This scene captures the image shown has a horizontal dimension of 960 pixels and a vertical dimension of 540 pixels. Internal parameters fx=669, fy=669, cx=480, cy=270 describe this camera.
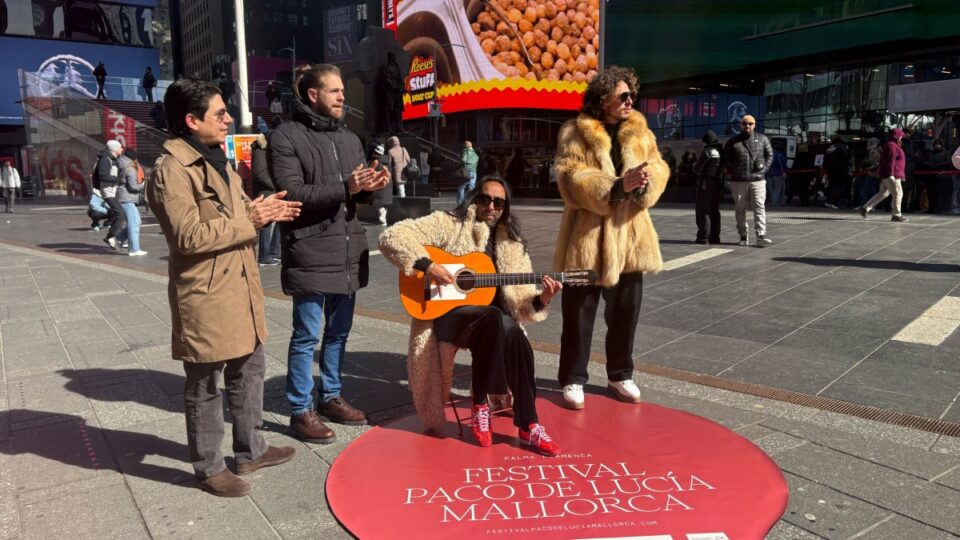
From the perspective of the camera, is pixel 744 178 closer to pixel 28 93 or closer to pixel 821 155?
pixel 821 155

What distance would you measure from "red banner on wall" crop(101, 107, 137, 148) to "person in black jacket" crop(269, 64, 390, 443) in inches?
1063

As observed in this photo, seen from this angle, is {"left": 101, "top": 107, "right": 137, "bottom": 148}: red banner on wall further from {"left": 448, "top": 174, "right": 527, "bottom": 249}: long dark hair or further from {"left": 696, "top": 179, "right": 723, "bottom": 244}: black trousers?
{"left": 448, "top": 174, "right": 527, "bottom": 249}: long dark hair

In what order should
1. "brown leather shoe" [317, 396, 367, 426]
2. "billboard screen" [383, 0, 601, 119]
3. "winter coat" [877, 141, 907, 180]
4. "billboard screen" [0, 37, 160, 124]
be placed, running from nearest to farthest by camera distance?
1. "brown leather shoe" [317, 396, 367, 426]
2. "winter coat" [877, 141, 907, 180]
3. "billboard screen" [383, 0, 601, 119]
4. "billboard screen" [0, 37, 160, 124]

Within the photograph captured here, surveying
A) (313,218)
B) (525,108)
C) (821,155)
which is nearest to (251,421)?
(313,218)

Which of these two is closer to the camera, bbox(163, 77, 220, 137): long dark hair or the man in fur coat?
bbox(163, 77, 220, 137): long dark hair

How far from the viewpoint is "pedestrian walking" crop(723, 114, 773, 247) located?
32.6 ft

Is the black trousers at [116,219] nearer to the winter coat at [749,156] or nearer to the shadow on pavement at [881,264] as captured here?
the winter coat at [749,156]

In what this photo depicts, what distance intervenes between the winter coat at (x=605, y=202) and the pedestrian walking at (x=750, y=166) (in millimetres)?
6717

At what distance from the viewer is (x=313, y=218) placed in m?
3.57

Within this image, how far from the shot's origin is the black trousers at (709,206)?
10.3m

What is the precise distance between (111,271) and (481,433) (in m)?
8.53

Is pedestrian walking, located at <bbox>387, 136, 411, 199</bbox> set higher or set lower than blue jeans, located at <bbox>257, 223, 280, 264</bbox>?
higher

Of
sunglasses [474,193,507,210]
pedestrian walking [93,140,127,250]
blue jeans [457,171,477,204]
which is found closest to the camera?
sunglasses [474,193,507,210]

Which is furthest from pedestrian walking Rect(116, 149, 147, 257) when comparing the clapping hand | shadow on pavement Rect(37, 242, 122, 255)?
the clapping hand
